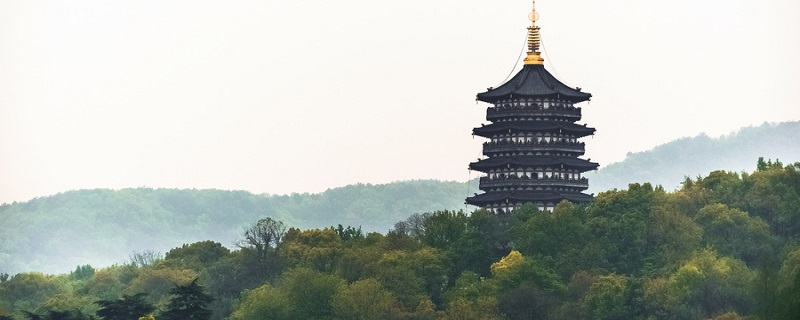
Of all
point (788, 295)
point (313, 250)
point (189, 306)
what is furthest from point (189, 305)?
point (788, 295)

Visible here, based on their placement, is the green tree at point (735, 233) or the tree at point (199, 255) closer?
the green tree at point (735, 233)

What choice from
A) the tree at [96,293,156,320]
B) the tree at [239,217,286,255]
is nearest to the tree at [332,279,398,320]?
the tree at [96,293,156,320]

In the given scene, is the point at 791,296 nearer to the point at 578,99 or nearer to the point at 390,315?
the point at 390,315

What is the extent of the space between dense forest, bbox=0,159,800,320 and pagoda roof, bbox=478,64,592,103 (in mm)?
8392

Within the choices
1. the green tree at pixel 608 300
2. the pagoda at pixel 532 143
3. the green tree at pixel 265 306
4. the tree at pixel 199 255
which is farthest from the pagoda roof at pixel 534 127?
the tree at pixel 199 255

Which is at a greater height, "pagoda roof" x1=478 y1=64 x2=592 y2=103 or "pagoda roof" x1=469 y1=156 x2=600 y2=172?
"pagoda roof" x1=478 y1=64 x2=592 y2=103

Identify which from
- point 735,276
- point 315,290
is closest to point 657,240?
point 735,276

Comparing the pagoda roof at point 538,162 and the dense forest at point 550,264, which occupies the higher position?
the pagoda roof at point 538,162

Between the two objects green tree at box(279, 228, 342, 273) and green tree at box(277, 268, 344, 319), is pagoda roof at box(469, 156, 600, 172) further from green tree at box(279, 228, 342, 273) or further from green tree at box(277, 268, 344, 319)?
green tree at box(277, 268, 344, 319)

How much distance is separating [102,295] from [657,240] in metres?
50.6

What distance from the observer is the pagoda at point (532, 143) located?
482 feet

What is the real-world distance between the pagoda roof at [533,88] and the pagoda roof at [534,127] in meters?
1.80

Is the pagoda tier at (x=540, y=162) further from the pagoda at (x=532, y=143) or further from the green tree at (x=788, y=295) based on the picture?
the green tree at (x=788, y=295)

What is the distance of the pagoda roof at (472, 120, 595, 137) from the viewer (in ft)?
484
